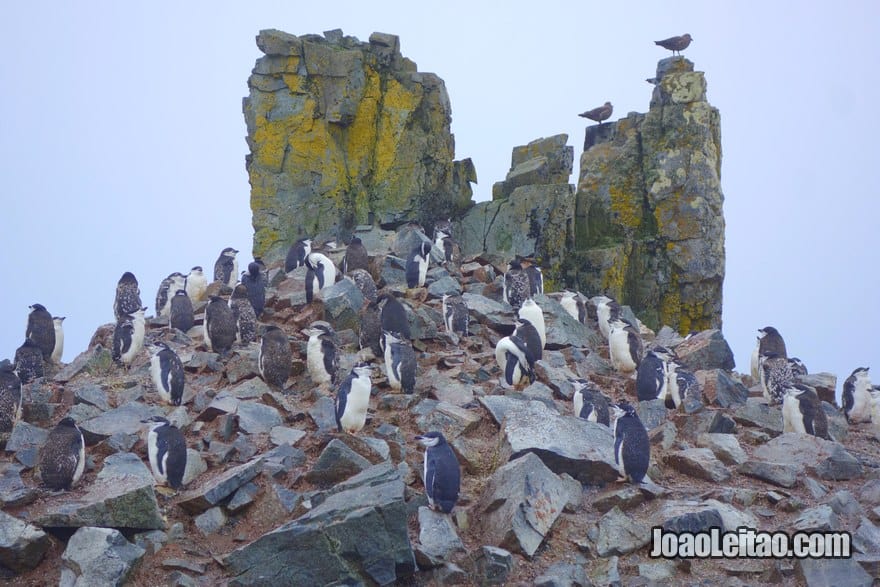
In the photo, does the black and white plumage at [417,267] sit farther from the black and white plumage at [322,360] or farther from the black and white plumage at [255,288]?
the black and white plumage at [322,360]

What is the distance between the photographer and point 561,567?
9.43 meters

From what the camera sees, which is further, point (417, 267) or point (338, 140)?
point (338, 140)

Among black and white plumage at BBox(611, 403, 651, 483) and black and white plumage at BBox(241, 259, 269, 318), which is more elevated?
black and white plumage at BBox(241, 259, 269, 318)

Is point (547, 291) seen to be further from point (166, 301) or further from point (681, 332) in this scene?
point (166, 301)

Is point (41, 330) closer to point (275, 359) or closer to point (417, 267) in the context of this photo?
point (275, 359)

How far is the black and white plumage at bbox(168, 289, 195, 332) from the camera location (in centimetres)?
1792

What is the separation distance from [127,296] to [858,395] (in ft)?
47.0

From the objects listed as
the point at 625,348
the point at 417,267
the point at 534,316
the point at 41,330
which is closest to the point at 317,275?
the point at 417,267

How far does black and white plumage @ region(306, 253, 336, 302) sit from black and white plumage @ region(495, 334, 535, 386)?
505 centimetres

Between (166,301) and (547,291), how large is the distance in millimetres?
10174

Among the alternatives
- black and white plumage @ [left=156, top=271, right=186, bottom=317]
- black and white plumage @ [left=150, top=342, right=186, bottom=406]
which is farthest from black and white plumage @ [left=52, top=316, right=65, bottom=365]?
black and white plumage @ [left=150, top=342, right=186, bottom=406]

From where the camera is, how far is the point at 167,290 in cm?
2023

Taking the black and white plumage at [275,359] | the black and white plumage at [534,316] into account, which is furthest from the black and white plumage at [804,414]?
the black and white plumage at [275,359]

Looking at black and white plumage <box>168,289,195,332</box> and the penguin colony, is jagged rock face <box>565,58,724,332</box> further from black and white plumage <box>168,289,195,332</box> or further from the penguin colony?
black and white plumage <box>168,289,195,332</box>
